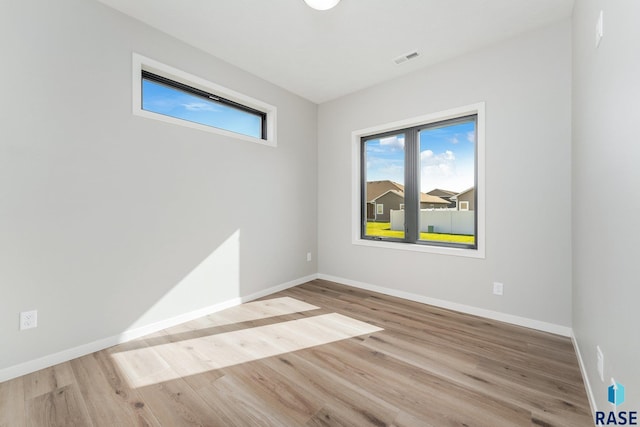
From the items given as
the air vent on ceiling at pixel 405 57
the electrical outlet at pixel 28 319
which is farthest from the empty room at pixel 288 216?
the air vent on ceiling at pixel 405 57

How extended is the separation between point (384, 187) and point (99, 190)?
10.3ft

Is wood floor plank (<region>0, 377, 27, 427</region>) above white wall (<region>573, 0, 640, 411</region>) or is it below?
below

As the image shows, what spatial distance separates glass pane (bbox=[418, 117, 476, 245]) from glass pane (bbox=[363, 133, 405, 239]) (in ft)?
1.00

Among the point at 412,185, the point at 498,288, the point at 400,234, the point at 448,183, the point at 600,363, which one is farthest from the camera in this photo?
the point at 400,234

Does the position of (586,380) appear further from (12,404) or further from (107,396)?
(12,404)

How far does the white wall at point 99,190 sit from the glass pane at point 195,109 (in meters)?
0.19

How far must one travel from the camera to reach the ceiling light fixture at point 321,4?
2062 millimetres

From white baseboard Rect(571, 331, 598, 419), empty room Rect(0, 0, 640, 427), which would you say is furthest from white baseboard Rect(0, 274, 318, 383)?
white baseboard Rect(571, 331, 598, 419)

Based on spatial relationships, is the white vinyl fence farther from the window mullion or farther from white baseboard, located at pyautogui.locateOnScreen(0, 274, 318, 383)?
white baseboard, located at pyautogui.locateOnScreen(0, 274, 318, 383)

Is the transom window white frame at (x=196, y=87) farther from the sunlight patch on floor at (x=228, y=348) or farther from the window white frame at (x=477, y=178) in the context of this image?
the sunlight patch on floor at (x=228, y=348)

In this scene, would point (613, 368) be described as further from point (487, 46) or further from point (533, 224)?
point (487, 46)

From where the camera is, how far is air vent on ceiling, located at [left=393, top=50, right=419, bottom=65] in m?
2.83

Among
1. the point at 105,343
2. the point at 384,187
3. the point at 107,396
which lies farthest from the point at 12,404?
the point at 384,187

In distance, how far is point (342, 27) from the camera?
2445 mm
